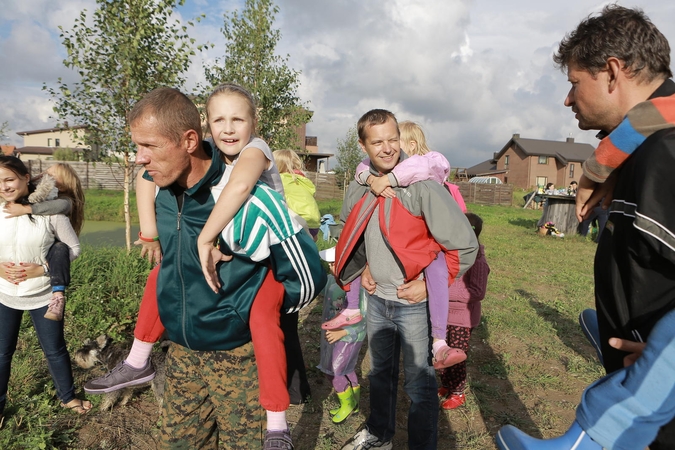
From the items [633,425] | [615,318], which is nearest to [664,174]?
[615,318]

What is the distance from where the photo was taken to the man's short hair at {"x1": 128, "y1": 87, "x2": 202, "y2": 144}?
165cm

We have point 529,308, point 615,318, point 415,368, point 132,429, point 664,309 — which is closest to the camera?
point 664,309

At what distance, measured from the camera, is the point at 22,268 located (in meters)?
3.14

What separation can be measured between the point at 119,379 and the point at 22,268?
171 centimetres

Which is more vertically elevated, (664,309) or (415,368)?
(664,309)

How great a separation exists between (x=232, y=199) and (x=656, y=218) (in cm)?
129

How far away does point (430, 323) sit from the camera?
269 centimetres

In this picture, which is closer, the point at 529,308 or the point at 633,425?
the point at 633,425

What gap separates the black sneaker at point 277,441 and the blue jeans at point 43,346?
239cm

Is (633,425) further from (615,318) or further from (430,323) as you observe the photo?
(430,323)

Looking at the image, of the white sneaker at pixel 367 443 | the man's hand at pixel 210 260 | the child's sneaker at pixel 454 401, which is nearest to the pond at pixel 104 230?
the child's sneaker at pixel 454 401

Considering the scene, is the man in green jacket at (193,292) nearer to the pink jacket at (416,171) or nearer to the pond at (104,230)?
the pink jacket at (416,171)

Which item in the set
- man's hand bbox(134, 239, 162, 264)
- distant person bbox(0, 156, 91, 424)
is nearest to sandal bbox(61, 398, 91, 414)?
distant person bbox(0, 156, 91, 424)

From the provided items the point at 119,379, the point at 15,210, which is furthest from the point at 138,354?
the point at 15,210
